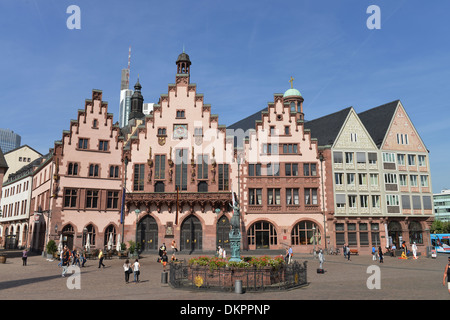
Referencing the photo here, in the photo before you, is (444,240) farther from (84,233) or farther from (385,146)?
(84,233)

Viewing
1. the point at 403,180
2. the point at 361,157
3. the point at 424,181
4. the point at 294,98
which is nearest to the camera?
the point at 361,157

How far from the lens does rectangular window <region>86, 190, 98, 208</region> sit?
47312 millimetres

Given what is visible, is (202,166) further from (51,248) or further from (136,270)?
(136,270)

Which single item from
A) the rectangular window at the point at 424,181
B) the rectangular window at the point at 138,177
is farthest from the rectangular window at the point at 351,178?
the rectangular window at the point at 138,177

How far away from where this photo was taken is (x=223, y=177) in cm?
4862

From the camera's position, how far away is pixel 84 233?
4538 cm

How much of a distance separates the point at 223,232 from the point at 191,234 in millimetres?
4045

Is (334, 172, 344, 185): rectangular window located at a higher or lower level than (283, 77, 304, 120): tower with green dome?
lower

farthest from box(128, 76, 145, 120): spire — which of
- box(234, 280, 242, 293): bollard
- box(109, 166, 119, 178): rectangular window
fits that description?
box(234, 280, 242, 293): bollard

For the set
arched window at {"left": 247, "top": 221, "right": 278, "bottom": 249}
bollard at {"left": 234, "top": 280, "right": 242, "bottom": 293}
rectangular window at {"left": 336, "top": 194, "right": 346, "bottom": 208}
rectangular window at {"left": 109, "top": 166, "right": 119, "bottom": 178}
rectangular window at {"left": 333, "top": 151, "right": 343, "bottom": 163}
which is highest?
rectangular window at {"left": 333, "top": 151, "right": 343, "bottom": 163}

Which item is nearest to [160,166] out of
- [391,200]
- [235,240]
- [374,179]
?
[235,240]

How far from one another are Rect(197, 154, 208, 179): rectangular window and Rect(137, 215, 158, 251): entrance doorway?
328 inches

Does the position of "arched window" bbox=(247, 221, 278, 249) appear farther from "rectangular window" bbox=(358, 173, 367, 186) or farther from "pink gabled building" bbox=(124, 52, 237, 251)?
"rectangular window" bbox=(358, 173, 367, 186)

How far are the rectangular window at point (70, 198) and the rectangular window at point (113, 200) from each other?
4003 mm
